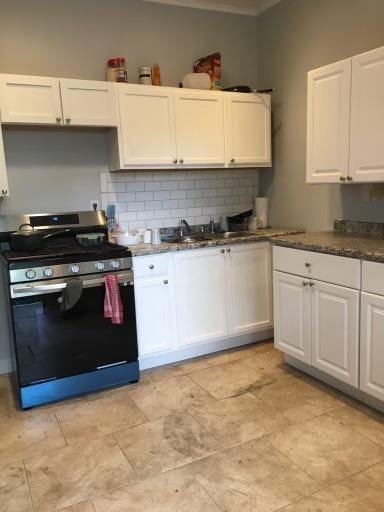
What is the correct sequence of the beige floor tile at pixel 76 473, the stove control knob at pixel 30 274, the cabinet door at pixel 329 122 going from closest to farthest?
the beige floor tile at pixel 76 473 < the stove control knob at pixel 30 274 < the cabinet door at pixel 329 122

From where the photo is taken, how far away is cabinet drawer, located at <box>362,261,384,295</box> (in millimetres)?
2242

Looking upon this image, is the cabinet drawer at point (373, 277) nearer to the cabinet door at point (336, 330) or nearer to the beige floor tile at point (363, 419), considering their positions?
the cabinet door at point (336, 330)

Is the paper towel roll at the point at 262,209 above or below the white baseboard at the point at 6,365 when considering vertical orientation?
above

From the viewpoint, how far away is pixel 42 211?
3.23 meters

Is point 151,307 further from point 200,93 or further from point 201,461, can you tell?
point 200,93

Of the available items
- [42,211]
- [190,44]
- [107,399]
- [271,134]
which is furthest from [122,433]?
[190,44]

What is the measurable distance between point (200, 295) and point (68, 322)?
1.02m

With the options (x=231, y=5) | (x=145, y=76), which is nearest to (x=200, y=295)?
(x=145, y=76)

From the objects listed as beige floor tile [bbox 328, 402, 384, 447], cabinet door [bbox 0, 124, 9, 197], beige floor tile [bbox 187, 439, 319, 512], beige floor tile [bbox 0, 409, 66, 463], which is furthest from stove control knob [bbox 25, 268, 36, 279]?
beige floor tile [bbox 328, 402, 384, 447]

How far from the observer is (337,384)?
276cm

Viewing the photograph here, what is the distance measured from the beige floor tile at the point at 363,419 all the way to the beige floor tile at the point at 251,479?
1.60 ft

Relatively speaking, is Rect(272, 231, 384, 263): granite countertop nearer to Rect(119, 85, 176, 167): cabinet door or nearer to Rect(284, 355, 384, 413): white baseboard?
Rect(284, 355, 384, 413): white baseboard

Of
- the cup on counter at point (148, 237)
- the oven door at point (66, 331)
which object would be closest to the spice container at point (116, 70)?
the cup on counter at point (148, 237)

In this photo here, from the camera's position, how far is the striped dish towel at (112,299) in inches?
109
